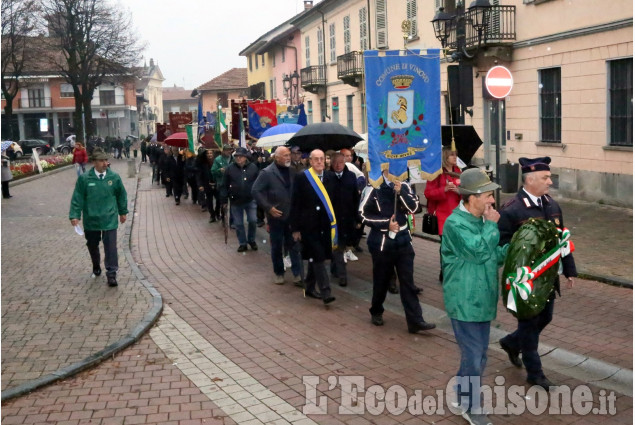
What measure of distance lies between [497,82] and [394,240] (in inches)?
217

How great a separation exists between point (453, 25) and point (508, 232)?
16.6 meters

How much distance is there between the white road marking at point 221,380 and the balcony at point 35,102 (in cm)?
7783

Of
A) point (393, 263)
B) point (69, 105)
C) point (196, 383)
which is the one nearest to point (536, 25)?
point (393, 263)

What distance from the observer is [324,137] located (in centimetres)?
1055

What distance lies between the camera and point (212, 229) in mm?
15312

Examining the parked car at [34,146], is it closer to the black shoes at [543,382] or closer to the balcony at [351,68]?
the balcony at [351,68]

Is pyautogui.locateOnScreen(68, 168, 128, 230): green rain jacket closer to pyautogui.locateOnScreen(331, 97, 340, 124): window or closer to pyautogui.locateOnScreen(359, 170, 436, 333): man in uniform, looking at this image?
pyautogui.locateOnScreen(359, 170, 436, 333): man in uniform

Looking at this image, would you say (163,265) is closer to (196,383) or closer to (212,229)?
(212,229)

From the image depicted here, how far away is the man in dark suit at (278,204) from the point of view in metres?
9.63

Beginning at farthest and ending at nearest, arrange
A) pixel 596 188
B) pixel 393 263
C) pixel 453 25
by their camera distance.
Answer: pixel 453 25 < pixel 596 188 < pixel 393 263

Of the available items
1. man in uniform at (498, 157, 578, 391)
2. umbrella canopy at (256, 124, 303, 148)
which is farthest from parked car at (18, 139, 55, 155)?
man in uniform at (498, 157, 578, 391)

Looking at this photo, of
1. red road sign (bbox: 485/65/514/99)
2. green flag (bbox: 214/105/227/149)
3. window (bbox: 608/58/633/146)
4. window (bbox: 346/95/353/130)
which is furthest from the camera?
window (bbox: 346/95/353/130)

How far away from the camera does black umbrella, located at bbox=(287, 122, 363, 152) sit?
10305mm

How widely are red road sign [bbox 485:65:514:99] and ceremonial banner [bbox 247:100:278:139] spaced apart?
18.2 ft
